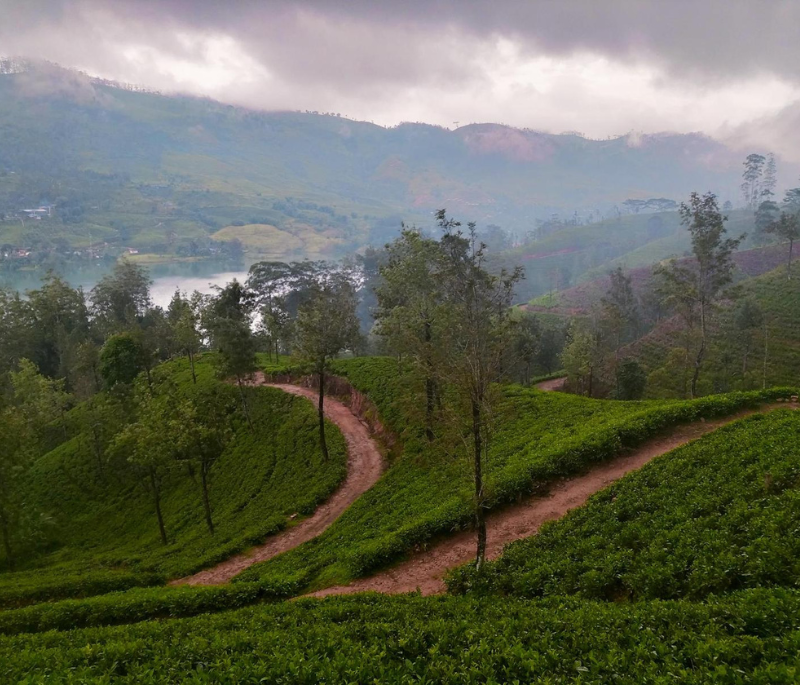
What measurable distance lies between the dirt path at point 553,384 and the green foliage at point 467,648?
55.9m

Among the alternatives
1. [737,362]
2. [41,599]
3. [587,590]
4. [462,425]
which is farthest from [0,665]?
[737,362]

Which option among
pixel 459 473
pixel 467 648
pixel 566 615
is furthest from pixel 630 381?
pixel 467 648

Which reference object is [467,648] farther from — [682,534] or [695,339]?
[695,339]

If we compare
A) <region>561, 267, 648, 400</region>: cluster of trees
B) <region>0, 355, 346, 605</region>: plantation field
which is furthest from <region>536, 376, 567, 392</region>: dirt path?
<region>0, 355, 346, 605</region>: plantation field

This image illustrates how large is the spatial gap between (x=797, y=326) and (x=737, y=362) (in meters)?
12.3

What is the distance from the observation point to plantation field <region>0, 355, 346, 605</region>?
74.7ft

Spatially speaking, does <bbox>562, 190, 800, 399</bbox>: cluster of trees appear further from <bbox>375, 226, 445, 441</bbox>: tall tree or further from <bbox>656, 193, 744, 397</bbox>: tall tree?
<bbox>375, 226, 445, 441</bbox>: tall tree

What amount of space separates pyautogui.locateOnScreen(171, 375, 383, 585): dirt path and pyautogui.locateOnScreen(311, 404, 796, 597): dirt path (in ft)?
25.5

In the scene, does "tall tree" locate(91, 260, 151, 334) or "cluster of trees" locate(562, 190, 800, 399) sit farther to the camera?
"tall tree" locate(91, 260, 151, 334)

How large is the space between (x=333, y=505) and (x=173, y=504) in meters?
15.6

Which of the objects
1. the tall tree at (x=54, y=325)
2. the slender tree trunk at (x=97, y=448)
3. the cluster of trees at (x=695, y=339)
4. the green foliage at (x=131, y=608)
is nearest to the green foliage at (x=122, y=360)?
the slender tree trunk at (x=97, y=448)

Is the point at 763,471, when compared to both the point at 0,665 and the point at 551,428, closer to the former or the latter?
the point at 551,428

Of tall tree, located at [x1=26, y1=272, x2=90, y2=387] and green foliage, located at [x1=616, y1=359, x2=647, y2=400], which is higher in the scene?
tall tree, located at [x1=26, y1=272, x2=90, y2=387]

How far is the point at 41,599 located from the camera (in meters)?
19.3
